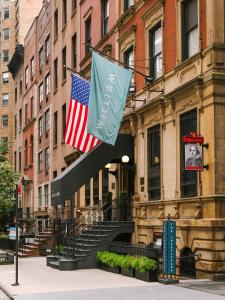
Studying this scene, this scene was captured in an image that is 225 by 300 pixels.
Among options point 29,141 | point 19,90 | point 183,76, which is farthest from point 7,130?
point 183,76

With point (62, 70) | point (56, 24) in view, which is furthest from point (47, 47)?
point (62, 70)

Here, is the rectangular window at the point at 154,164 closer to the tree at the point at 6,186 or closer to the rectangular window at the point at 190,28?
the rectangular window at the point at 190,28

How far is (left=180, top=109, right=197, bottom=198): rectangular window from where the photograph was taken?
67.1 feet

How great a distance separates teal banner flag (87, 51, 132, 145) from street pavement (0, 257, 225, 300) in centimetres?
475

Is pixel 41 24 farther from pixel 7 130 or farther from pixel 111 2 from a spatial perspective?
pixel 7 130

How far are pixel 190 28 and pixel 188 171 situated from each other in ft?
15.6

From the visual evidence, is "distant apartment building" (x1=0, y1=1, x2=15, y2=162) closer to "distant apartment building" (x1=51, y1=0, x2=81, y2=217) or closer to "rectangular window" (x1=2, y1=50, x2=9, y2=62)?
"rectangular window" (x1=2, y1=50, x2=9, y2=62)

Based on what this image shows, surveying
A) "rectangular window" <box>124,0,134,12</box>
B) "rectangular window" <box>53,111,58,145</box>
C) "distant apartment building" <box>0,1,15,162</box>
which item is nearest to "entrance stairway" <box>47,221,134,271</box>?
"rectangular window" <box>124,0,134,12</box>

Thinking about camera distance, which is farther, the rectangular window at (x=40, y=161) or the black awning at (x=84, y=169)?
the rectangular window at (x=40, y=161)

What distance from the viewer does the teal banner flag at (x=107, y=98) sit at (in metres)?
21.8

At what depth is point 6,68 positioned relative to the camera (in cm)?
8750

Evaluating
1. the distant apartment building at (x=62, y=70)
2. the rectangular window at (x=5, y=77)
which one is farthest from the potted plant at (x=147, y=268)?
the rectangular window at (x=5, y=77)

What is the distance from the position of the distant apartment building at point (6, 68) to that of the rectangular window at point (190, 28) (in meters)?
66.3

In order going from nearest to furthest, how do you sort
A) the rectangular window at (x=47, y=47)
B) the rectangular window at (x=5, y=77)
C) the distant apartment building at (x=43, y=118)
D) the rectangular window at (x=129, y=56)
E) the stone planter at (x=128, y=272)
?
1. the stone planter at (x=128, y=272)
2. the rectangular window at (x=129, y=56)
3. the distant apartment building at (x=43, y=118)
4. the rectangular window at (x=47, y=47)
5. the rectangular window at (x=5, y=77)
